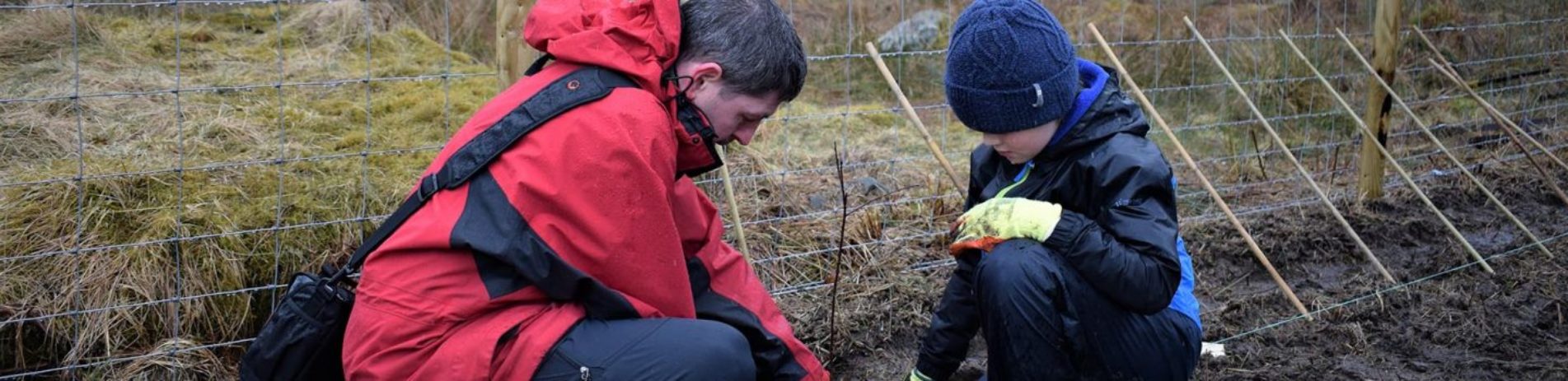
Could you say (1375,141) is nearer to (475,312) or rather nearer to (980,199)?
(980,199)

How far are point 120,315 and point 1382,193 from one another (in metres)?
4.78

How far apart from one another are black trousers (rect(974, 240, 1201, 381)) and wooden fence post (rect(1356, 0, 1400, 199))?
9.60ft

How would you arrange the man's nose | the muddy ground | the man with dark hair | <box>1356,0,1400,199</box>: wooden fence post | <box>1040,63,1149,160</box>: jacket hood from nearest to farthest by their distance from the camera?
the man with dark hair → the man's nose → <box>1040,63,1149,160</box>: jacket hood → the muddy ground → <box>1356,0,1400,199</box>: wooden fence post

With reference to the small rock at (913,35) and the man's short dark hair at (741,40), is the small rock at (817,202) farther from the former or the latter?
the small rock at (913,35)

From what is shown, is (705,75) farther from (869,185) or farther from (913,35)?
(913,35)

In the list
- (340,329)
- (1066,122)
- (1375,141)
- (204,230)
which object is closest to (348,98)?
(204,230)

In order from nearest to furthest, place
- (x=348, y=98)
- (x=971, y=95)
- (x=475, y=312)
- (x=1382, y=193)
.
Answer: (x=475, y=312)
(x=971, y=95)
(x=348, y=98)
(x=1382, y=193)

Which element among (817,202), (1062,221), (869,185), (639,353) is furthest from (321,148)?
(1062,221)

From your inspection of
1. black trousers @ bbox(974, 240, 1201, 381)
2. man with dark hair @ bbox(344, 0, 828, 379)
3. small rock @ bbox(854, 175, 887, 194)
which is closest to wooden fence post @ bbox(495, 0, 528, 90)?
man with dark hair @ bbox(344, 0, 828, 379)

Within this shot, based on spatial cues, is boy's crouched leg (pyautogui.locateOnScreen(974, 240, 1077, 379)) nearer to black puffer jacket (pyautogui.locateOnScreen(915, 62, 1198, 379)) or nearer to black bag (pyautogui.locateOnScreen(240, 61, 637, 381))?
black puffer jacket (pyautogui.locateOnScreen(915, 62, 1198, 379))

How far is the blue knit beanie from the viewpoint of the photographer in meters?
2.43

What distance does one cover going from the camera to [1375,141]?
490 centimetres

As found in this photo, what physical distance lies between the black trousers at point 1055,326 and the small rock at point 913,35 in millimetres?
5494

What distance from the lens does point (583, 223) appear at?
1.95 metres
